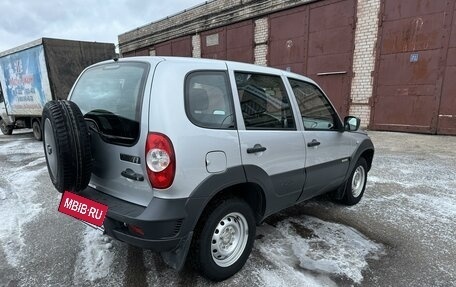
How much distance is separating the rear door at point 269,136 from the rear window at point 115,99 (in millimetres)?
748

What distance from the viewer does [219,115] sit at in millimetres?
2258

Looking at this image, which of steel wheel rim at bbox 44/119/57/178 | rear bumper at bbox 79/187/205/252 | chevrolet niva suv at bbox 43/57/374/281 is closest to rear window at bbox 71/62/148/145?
chevrolet niva suv at bbox 43/57/374/281

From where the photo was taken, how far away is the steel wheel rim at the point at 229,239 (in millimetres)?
2369

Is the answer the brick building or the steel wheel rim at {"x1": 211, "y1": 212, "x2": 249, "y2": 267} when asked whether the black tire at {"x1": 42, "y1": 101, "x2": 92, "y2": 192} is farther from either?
the brick building

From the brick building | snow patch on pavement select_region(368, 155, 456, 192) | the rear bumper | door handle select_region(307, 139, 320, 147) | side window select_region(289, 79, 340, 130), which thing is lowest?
snow patch on pavement select_region(368, 155, 456, 192)

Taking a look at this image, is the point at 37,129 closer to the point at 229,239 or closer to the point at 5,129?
the point at 5,129

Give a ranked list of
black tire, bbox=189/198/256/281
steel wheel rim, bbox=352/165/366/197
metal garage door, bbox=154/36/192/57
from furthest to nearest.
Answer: metal garage door, bbox=154/36/192/57 < steel wheel rim, bbox=352/165/366/197 < black tire, bbox=189/198/256/281

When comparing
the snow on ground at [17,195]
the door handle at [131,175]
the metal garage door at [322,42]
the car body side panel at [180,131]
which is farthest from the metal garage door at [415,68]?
the snow on ground at [17,195]

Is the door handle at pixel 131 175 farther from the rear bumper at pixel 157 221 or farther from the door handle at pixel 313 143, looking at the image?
the door handle at pixel 313 143

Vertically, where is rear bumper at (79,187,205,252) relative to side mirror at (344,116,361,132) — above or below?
below

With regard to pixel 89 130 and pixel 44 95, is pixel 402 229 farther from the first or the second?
pixel 44 95

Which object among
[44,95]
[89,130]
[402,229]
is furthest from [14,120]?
[402,229]

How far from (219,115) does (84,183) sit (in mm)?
1125

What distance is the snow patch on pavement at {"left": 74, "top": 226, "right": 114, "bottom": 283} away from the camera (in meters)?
2.51
